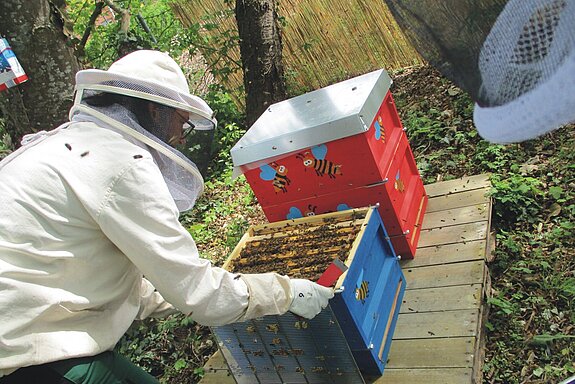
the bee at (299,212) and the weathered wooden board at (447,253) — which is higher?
the bee at (299,212)

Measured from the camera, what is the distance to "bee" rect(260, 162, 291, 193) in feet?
9.84

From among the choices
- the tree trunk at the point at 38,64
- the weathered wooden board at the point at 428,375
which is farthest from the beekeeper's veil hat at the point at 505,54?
the tree trunk at the point at 38,64

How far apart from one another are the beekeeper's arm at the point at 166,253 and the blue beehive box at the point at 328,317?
41 cm

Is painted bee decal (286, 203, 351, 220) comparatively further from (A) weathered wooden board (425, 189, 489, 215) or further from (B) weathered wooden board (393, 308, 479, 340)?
(A) weathered wooden board (425, 189, 489, 215)

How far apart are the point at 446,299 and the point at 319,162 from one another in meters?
1.01

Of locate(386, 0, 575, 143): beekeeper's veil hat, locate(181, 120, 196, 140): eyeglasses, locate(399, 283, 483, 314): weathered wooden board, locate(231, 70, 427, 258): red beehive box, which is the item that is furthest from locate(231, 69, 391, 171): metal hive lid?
locate(386, 0, 575, 143): beekeeper's veil hat

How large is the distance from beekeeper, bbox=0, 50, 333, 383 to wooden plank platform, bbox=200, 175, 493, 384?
1.03m

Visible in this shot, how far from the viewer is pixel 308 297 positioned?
6.92 ft

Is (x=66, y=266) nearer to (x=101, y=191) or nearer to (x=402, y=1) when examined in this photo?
(x=101, y=191)

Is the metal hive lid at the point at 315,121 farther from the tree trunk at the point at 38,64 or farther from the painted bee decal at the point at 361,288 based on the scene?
the tree trunk at the point at 38,64

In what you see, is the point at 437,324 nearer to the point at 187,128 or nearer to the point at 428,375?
the point at 428,375

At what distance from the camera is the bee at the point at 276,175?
2998 millimetres

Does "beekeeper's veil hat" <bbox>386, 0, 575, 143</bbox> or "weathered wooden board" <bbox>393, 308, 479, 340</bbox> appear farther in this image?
"weathered wooden board" <bbox>393, 308, 479, 340</bbox>

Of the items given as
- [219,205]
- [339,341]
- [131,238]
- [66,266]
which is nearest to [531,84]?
[131,238]
